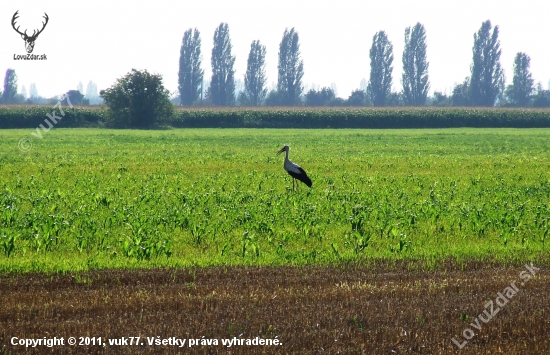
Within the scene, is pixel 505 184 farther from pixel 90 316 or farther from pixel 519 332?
pixel 90 316

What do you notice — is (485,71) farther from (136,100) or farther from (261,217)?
(261,217)

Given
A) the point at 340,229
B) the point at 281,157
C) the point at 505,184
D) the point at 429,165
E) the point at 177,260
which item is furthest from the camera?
the point at 281,157

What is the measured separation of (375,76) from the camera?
434 feet

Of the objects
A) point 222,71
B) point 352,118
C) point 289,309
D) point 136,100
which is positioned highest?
point 222,71

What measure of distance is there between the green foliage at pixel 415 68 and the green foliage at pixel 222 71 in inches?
1241

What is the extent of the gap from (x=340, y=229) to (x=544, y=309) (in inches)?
268

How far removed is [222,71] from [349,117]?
47.4 m

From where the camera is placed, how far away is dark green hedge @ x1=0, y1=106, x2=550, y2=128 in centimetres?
8825

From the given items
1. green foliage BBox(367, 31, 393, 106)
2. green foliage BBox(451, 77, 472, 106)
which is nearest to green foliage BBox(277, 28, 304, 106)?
green foliage BBox(367, 31, 393, 106)

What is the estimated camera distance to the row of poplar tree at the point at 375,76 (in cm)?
12662

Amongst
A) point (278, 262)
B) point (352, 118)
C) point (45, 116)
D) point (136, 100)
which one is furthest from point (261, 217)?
point (352, 118)

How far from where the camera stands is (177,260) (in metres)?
13.0

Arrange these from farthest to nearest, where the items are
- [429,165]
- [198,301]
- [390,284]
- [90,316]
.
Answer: [429,165] < [390,284] < [198,301] < [90,316]

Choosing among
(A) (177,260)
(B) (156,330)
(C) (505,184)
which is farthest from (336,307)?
(C) (505,184)
